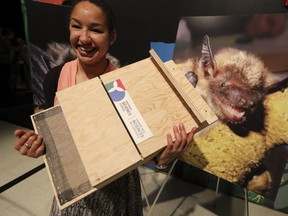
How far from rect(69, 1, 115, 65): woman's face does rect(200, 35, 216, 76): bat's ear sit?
23.9 inches

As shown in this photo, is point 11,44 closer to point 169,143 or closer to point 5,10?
point 5,10

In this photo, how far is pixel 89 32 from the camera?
88 centimetres

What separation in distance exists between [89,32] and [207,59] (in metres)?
0.69

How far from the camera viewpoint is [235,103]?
1.24m

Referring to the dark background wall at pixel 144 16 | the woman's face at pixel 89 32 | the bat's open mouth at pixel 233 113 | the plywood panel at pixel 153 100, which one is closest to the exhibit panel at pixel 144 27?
the dark background wall at pixel 144 16

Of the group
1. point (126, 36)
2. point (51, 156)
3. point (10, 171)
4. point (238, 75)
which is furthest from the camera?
point (10, 171)

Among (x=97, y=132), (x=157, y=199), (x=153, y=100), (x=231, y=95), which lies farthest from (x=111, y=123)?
(x=157, y=199)

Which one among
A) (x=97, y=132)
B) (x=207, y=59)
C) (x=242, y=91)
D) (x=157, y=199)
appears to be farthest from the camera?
(x=157, y=199)

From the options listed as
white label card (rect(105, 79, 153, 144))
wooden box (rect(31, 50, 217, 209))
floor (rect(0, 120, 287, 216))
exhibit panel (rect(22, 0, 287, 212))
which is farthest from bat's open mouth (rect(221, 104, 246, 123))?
floor (rect(0, 120, 287, 216))

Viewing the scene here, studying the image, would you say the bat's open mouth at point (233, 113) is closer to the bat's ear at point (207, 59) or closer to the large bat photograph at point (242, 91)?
the large bat photograph at point (242, 91)

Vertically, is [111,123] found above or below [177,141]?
above

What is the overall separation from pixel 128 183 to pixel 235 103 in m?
0.64

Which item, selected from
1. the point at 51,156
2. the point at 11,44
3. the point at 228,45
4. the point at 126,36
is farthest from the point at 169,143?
the point at 11,44

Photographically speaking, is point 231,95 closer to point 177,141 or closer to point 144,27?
point 177,141
